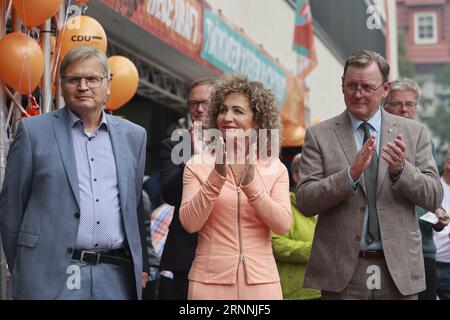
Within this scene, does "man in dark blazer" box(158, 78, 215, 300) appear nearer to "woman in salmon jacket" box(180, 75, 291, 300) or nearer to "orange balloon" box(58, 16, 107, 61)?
"woman in salmon jacket" box(180, 75, 291, 300)

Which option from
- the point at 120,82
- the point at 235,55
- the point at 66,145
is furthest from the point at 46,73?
the point at 235,55

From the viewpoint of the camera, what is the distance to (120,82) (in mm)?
7848

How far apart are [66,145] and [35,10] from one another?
8.19ft

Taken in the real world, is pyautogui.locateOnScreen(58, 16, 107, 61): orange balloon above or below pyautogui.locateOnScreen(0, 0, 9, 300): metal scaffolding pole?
above

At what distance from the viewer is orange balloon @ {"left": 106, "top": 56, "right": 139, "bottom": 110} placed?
308 inches

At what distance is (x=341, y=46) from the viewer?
26922 millimetres

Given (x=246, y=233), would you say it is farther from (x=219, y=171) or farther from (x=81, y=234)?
(x=81, y=234)

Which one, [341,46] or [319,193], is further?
[341,46]

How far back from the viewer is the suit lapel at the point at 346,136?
489 centimetres

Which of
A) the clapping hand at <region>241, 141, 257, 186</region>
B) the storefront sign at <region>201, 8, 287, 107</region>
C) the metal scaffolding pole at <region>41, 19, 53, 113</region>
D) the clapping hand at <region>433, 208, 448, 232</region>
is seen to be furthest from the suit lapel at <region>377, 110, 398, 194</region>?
the storefront sign at <region>201, 8, 287, 107</region>

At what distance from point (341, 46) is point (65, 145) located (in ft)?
76.4

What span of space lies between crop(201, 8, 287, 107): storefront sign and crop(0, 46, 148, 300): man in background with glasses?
6342 millimetres

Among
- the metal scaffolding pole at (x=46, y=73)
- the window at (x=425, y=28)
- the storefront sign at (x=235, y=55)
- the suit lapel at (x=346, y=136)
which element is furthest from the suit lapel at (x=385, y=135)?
the window at (x=425, y=28)
